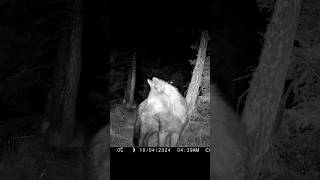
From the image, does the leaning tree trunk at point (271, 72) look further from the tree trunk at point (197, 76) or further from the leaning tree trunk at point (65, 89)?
the leaning tree trunk at point (65, 89)

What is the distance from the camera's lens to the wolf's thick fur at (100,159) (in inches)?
338

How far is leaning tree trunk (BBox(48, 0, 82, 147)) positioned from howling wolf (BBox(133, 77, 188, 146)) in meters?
5.79

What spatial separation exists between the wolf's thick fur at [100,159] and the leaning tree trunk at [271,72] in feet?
7.62

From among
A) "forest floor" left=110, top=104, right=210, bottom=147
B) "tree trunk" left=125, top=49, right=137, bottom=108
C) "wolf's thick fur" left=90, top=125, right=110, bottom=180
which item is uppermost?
"tree trunk" left=125, top=49, right=137, bottom=108

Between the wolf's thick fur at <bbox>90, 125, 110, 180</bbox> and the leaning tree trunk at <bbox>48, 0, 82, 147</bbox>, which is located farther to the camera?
the leaning tree trunk at <bbox>48, 0, 82, 147</bbox>

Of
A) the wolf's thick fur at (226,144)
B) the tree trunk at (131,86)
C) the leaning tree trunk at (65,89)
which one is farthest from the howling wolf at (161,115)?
the leaning tree trunk at (65,89)

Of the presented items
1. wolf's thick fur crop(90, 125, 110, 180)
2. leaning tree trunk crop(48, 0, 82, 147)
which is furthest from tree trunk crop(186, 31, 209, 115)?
leaning tree trunk crop(48, 0, 82, 147)

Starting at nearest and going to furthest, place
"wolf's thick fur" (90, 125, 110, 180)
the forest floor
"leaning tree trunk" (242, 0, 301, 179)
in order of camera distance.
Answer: the forest floor, "leaning tree trunk" (242, 0, 301, 179), "wolf's thick fur" (90, 125, 110, 180)

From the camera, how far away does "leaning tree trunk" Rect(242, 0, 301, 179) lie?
721cm

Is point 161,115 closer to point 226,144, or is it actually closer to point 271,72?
point 226,144

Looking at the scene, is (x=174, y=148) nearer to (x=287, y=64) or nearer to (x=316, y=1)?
(x=287, y=64)

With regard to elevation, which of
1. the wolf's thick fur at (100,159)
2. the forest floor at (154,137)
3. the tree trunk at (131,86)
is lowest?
the wolf's thick fur at (100,159)

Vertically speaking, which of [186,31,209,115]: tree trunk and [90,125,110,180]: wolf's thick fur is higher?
[186,31,209,115]: tree trunk

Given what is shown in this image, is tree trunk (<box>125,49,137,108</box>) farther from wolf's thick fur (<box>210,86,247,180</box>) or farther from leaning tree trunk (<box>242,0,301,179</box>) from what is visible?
leaning tree trunk (<box>242,0,301,179</box>)
